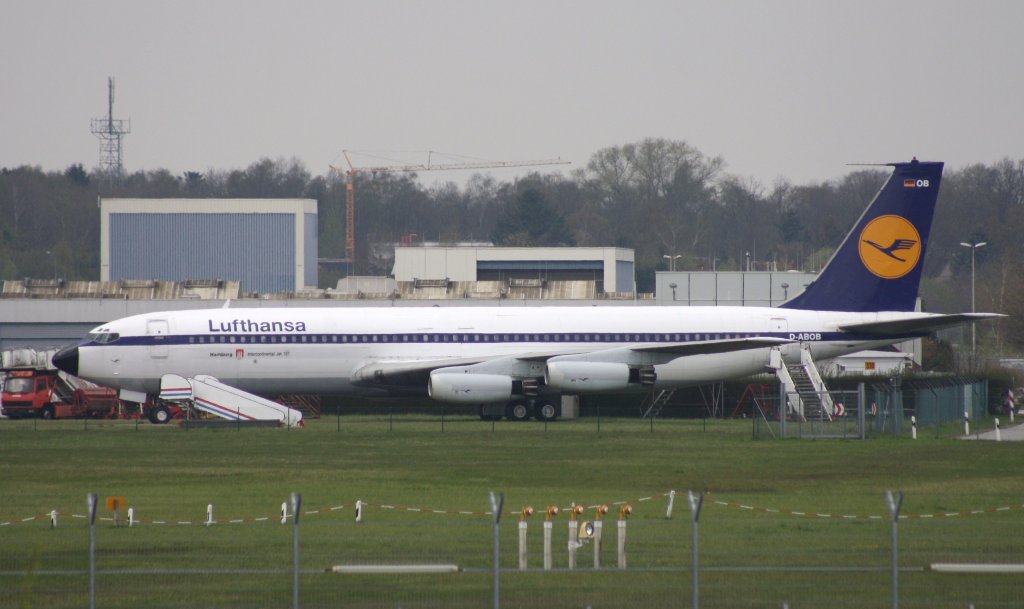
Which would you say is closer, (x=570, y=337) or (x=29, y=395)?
(x=570, y=337)

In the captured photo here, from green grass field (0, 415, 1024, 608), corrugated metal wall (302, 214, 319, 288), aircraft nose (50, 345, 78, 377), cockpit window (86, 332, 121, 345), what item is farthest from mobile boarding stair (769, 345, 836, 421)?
corrugated metal wall (302, 214, 319, 288)

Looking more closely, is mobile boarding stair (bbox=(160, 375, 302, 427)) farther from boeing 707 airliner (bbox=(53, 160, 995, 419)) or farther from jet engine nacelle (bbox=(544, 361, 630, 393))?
jet engine nacelle (bbox=(544, 361, 630, 393))

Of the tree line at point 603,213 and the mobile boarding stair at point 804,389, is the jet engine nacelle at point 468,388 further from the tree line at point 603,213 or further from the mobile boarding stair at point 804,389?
the tree line at point 603,213

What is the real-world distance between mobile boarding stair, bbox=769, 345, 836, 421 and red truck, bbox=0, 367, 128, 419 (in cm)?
2489

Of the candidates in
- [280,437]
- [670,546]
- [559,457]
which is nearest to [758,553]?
[670,546]

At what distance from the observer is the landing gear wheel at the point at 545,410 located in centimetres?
5266

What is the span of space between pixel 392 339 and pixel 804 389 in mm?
14392

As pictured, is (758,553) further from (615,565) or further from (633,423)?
(633,423)

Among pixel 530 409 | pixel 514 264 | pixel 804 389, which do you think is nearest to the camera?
pixel 804 389

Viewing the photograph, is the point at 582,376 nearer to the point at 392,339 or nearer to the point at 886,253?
the point at 392,339

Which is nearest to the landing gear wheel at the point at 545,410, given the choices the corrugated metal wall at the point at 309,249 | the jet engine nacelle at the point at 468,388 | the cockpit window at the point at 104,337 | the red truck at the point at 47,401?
the jet engine nacelle at the point at 468,388

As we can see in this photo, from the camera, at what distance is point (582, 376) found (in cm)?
5044

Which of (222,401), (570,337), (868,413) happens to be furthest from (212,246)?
(868,413)

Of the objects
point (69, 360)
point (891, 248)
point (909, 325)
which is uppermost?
point (891, 248)
